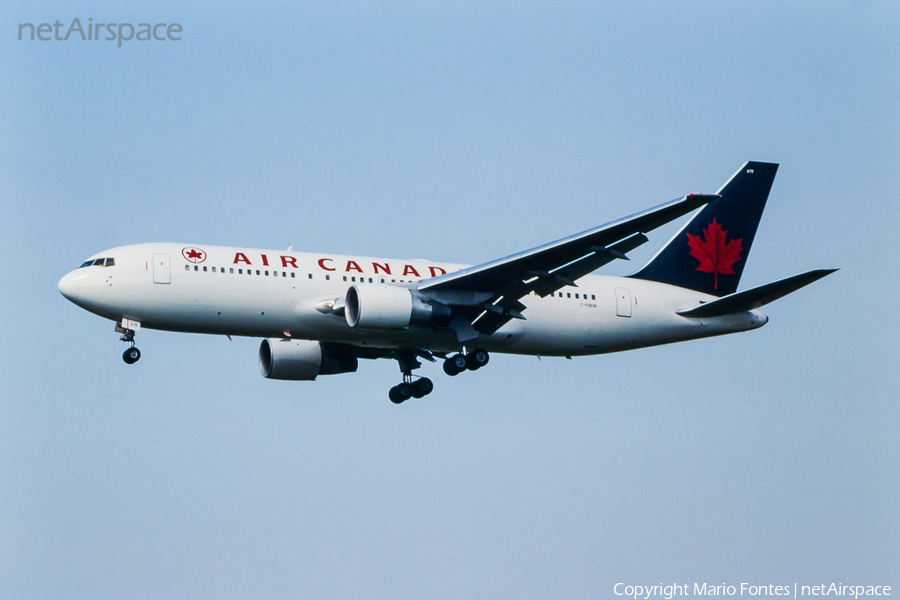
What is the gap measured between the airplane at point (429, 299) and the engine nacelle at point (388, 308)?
0.04 meters

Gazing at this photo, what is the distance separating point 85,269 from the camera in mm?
32406

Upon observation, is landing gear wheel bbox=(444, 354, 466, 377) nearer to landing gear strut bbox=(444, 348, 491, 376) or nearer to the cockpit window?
→ landing gear strut bbox=(444, 348, 491, 376)

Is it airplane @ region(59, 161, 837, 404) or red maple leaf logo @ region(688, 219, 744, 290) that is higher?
red maple leaf logo @ region(688, 219, 744, 290)

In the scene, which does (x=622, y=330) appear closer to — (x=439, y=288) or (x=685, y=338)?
(x=685, y=338)

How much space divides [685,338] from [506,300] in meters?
7.06

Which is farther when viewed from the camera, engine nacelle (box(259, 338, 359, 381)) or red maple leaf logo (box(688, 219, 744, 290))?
red maple leaf logo (box(688, 219, 744, 290))

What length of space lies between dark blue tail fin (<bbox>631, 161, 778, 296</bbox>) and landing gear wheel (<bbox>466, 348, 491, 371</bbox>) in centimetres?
666

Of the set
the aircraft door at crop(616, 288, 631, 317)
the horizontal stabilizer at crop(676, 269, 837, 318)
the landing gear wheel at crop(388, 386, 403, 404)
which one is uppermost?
the aircraft door at crop(616, 288, 631, 317)

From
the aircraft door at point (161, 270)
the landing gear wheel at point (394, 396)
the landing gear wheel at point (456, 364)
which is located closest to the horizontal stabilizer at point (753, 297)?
the landing gear wheel at point (456, 364)

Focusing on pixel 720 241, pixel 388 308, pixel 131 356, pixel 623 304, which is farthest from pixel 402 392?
pixel 720 241

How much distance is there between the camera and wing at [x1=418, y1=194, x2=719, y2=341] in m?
30.7

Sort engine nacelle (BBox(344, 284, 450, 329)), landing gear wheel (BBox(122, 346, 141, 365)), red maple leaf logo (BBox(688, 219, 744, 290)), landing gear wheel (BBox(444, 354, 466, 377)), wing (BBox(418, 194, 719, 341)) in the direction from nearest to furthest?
wing (BBox(418, 194, 719, 341))
engine nacelle (BBox(344, 284, 450, 329))
landing gear wheel (BBox(122, 346, 141, 365))
landing gear wheel (BBox(444, 354, 466, 377))
red maple leaf logo (BBox(688, 219, 744, 290))

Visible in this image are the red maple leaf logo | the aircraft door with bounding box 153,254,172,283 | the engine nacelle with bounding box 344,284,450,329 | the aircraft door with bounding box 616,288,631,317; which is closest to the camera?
the aircraft door with bounding box 153,254,172,283

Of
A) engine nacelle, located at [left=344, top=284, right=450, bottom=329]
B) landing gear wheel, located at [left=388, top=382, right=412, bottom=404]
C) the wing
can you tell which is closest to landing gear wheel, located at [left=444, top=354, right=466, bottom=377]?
the wing
